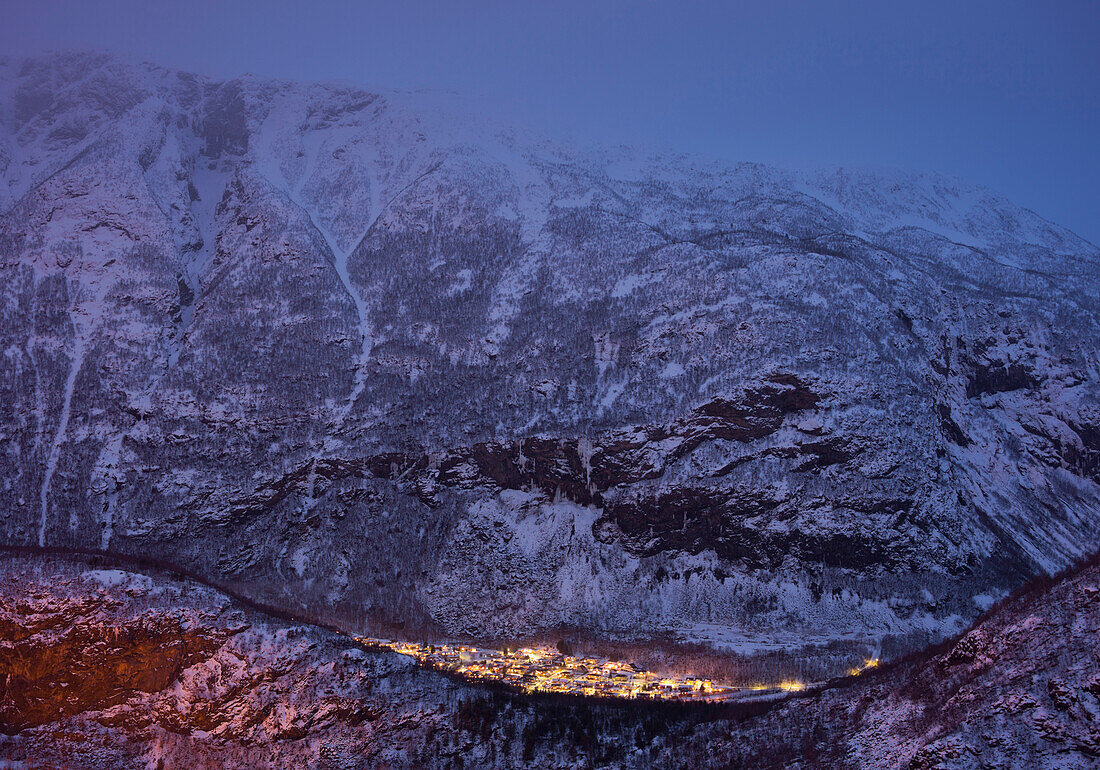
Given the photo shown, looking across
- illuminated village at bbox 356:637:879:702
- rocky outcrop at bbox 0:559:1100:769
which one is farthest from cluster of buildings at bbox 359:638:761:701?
rocky outcrop at bbox 0:559:1100:769

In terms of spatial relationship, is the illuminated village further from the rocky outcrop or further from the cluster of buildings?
the rocky outcrop

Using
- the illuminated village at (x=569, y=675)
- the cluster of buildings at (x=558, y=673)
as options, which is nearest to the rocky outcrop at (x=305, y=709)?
the illuminated village at (x=569, y=675)

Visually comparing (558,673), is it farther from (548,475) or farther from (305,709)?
(548,475)

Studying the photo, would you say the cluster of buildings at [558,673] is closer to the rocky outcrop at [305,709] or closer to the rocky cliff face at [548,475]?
the rocky outcrop at [305,709]

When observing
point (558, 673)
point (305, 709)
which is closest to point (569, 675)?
point (558, 673)

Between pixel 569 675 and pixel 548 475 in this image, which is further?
pixel 548 475

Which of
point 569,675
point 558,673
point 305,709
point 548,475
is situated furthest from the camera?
point 548,475

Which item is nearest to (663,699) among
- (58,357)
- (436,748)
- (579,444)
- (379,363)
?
(436,748)

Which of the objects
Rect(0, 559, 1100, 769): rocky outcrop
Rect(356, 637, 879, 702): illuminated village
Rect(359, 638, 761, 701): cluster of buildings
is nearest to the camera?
Rect(0, 559, 1100, 769): rocky outcrop
